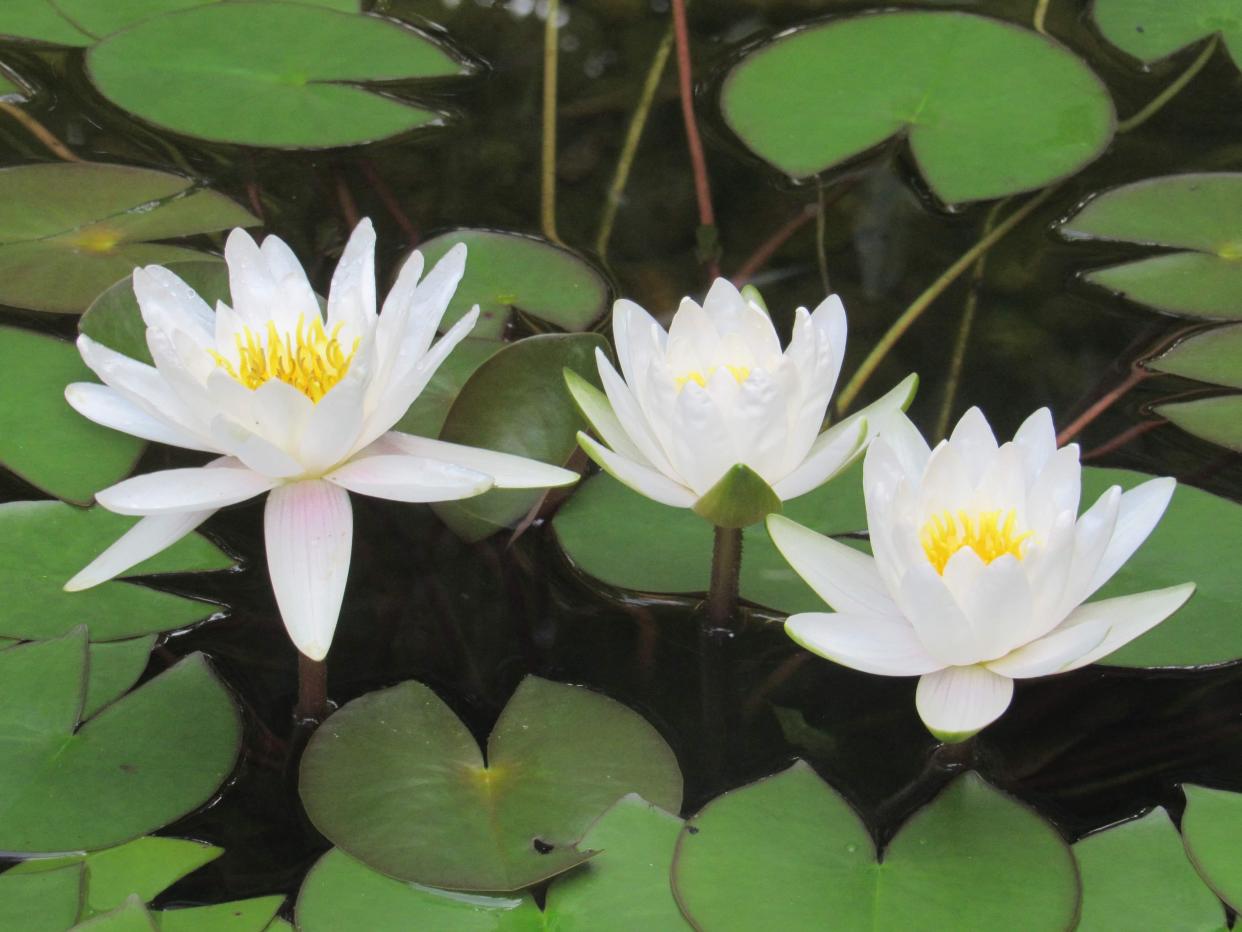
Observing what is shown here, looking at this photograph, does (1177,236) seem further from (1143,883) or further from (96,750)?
(96,750)

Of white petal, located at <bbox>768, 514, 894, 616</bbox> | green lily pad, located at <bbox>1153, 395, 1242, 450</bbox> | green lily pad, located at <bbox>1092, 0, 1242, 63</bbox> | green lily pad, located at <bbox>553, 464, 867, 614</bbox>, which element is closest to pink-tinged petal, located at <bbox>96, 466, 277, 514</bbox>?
green lily pad, located at <bbox>553, 464, 867, 614</bbox>

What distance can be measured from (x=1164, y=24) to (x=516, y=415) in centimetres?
203

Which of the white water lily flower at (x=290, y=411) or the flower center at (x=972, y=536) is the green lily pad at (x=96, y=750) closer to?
the white water lily flower at (x=290, y=411)

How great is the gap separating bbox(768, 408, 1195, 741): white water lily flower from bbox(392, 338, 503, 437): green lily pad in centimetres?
71

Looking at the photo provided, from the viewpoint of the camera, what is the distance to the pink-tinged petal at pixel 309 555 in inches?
58.6

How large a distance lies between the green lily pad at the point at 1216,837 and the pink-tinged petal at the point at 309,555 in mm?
1075

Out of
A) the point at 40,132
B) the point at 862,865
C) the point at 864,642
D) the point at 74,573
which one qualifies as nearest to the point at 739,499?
the point at 864,642

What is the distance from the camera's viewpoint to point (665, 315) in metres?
2.36

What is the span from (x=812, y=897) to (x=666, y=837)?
189 millimetres

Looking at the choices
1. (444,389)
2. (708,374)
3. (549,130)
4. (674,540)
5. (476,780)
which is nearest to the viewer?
(476,780)

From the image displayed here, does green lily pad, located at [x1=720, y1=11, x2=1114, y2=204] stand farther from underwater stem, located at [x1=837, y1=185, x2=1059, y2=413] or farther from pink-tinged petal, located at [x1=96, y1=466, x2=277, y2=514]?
pink-tinged petal, located at [x1=96, y1=466, x2=277, y2=514]

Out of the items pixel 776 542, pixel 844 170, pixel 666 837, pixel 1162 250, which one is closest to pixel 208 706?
pixel 666 837

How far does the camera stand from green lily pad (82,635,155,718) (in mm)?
1660

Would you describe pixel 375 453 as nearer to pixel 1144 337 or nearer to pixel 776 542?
pixel 776 542
